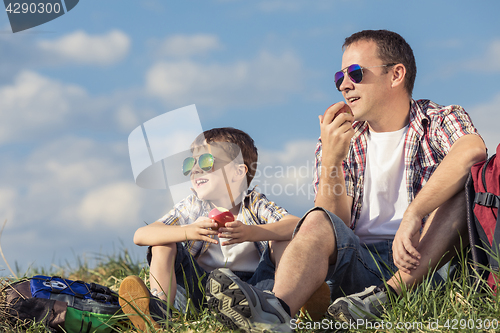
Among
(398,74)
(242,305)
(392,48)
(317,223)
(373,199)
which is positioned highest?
(392,48)

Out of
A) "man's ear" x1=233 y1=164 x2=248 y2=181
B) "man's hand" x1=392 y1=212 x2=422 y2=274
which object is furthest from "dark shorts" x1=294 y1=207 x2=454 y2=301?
"man's ear" x1=233 y1=164 x2=248 y2=181

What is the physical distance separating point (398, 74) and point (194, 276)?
104 inches

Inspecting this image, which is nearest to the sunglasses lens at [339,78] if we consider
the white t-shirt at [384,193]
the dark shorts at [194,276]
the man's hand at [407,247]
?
the white t-shirt at [384,193]

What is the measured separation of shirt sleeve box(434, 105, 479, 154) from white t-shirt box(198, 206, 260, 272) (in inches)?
70.2

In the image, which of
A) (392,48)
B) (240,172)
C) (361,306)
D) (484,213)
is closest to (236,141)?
(240,172)

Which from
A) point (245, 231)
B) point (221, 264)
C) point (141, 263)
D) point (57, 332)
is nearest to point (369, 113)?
point (245, 231)

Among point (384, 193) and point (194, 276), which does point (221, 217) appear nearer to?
point (194, 276)

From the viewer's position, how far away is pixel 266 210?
371 cm

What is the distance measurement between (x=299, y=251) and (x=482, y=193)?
4.41ft

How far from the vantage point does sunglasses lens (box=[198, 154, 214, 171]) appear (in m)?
3.87

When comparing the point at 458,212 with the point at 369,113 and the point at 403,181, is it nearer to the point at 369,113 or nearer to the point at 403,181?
the point at 403,181

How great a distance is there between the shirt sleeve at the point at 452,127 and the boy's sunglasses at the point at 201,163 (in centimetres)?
194

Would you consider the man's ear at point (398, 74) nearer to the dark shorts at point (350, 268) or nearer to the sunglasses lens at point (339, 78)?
the sunglasses lens at point (339, 78)

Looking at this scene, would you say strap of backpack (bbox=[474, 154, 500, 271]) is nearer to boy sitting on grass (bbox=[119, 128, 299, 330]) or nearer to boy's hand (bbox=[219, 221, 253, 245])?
boy sitting on grass (bbox=[119, 128, 299, 330])
